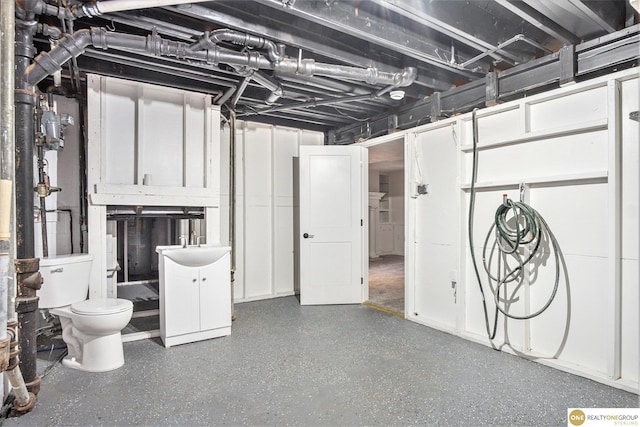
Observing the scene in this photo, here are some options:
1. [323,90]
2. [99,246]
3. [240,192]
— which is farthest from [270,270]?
[323,90]

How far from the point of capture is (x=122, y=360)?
2.62 m

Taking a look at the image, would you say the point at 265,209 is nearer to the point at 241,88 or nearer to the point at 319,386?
the point at 241,88

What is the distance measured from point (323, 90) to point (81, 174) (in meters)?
2.58

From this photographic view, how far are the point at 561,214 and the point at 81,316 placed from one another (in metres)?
3.60

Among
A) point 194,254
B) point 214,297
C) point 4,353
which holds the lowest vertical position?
point 214,297

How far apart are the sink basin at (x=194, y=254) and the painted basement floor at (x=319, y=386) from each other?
0.72 metres

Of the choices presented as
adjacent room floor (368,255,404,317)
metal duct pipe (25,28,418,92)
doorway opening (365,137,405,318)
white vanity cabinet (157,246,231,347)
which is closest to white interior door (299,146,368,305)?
adjacent room floor (368,255,404,317)

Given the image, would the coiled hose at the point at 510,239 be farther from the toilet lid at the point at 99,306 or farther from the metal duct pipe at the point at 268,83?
the toilet lid at the point at 99,306

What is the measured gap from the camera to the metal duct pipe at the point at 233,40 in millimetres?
2332

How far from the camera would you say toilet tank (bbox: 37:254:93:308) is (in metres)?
2.70

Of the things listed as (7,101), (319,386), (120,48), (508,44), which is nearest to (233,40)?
(120,48)

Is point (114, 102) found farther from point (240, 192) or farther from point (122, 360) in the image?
point (122, 360)

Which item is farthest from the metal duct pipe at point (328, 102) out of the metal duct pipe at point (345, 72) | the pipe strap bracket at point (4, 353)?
the pipe strap bracket at point (4, 353)

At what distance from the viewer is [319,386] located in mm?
2266
